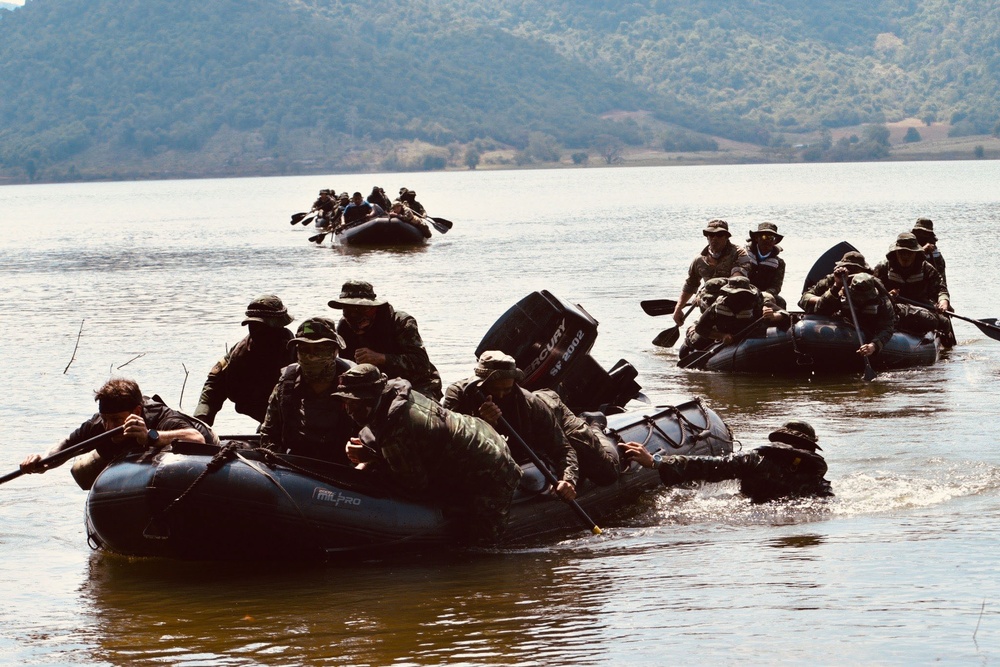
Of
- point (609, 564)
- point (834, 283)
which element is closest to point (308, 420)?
point (609, 564)

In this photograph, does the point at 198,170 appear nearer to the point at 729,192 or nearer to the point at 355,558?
the point at 729,192

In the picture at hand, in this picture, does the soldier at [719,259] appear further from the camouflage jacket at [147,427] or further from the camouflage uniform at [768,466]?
the camouflage jacket at [147,427]

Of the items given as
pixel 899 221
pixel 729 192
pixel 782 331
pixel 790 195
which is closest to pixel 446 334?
pixel 782 331

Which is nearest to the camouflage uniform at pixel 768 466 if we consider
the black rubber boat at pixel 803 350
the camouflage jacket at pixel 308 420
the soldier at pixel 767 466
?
the soldier at pixel 767 466

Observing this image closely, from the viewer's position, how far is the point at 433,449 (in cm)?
935

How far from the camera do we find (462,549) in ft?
32.6

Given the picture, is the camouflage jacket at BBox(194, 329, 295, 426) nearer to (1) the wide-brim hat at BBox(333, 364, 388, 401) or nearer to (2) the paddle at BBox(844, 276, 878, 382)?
(1) the wide-brim hat at BBox(333, 364, 388, 401)

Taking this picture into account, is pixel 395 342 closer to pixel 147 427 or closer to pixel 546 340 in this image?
pixel 546 340

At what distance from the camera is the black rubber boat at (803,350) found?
1736 centimetres

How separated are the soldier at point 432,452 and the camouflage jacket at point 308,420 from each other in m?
0.25

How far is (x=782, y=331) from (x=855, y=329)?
0.84 m

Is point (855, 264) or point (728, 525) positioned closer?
point (728, 525)

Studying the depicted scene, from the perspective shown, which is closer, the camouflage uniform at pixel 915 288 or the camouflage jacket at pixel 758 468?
the camouflage jacket at pixel 758 468

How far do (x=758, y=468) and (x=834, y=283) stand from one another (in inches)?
264
